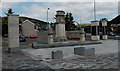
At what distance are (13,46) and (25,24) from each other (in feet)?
142

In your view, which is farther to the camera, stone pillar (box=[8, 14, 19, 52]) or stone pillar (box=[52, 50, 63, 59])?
stone pillar (box=[8, 14, 19, 52])

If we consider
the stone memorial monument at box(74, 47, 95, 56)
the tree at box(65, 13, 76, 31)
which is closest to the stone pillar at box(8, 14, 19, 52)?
the stone memorial monument at box(74, 47, 95, 56)

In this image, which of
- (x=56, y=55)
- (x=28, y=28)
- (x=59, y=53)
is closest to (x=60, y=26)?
(x=59, y=53)

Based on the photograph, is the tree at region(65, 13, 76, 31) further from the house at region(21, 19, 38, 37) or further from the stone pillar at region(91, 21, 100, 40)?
the stone pillar at region(91, 21, 100, 40)

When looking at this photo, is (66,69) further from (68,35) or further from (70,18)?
(70,18)

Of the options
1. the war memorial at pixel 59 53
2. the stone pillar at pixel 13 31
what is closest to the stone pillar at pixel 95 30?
the war memorial at pixel 59 53

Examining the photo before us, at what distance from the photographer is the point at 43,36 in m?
21.8

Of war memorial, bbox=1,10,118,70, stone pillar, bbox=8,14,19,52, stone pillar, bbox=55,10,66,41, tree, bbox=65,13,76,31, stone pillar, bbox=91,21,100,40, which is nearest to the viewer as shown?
war memorial, bbox=1,10,118,70

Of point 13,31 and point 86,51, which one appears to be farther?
point 13,31

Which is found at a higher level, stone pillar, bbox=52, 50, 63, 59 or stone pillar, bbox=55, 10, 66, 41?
stone pillar, bbox=55, 10, 66, 41

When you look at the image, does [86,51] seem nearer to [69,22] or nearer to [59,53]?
[59,53]

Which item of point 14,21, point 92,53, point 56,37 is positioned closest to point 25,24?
point 56,37

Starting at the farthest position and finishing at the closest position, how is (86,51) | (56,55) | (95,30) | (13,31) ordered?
(95,30) → (13,31) → (86,51) → (56,55)

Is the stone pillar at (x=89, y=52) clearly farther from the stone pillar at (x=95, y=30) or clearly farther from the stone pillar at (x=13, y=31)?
the stone pillar at (x=95, y=30)
